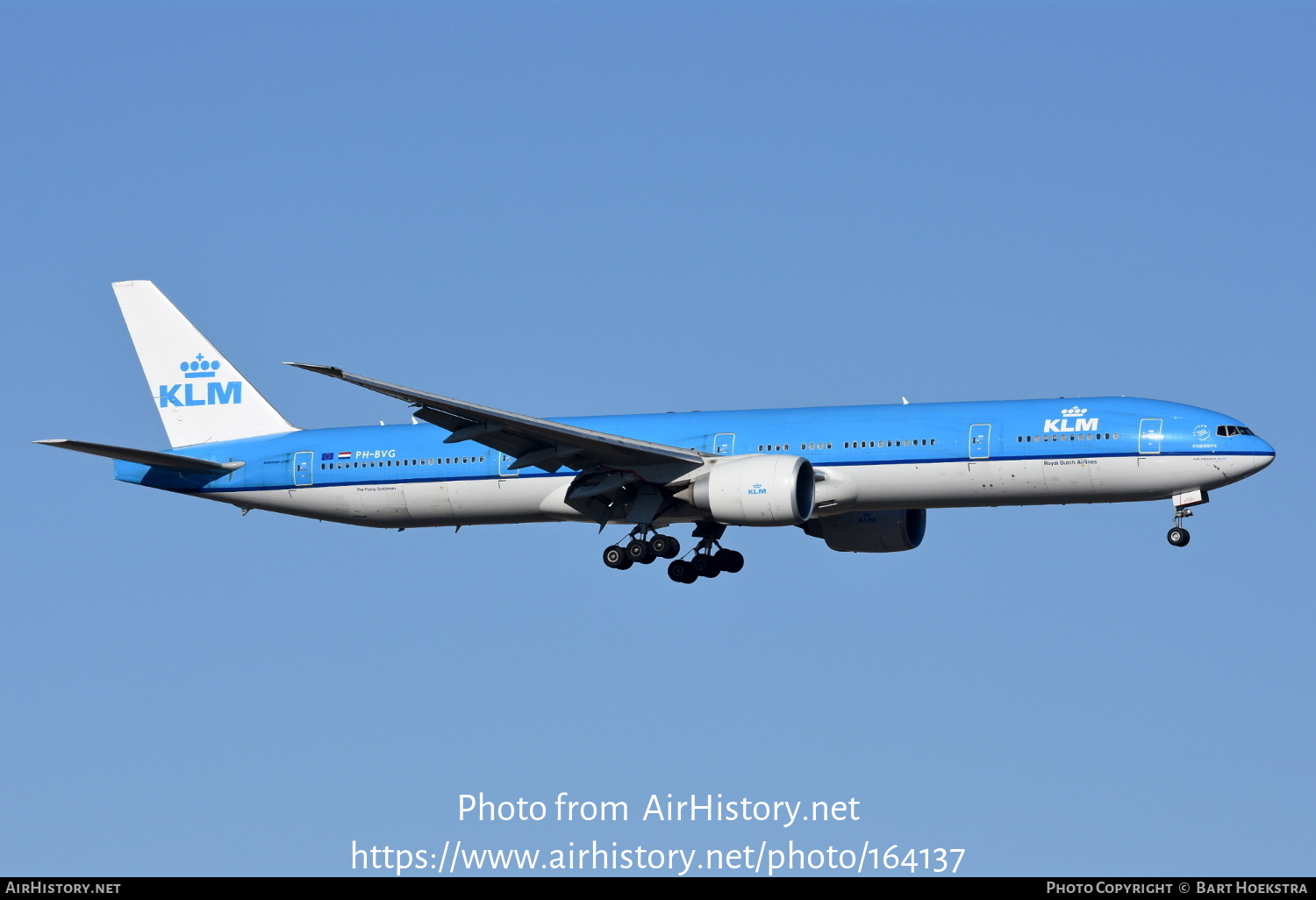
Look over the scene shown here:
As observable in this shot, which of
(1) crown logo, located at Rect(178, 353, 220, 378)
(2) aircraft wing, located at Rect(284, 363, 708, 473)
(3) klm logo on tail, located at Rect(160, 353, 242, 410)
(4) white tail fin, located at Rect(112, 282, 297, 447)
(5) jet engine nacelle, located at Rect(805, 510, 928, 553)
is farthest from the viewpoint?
(1) crown logo, located at Rect(178, 353, 220, 378)

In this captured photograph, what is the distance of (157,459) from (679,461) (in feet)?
50.7

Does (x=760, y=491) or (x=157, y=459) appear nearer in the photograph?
(x=760, y=491)

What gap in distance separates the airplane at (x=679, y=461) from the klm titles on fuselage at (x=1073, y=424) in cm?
5

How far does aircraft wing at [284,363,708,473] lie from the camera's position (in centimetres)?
4327

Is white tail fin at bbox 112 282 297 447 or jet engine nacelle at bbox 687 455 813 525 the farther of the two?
white tail fin at bbox 112 282 297 447

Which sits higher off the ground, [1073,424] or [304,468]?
[304,468]

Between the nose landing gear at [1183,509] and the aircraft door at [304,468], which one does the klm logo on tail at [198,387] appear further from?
the nose landing gear at [1183,509]

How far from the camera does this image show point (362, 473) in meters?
50.0

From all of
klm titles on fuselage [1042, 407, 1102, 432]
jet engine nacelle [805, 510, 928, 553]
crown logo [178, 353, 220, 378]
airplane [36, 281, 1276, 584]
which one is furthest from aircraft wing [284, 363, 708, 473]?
crown logo [178, 353, 220, 378]

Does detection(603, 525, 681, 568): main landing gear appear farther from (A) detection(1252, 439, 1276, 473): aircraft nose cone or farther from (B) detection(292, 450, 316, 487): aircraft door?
(A) detection(1252, 439, 1276, 473): aircraft nose cone

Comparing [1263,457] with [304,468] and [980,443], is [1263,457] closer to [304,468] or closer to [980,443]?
[980,443]

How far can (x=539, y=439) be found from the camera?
45.7m

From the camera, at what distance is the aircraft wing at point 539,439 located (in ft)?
142

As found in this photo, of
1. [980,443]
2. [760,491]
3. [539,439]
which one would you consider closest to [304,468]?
[539,439]
